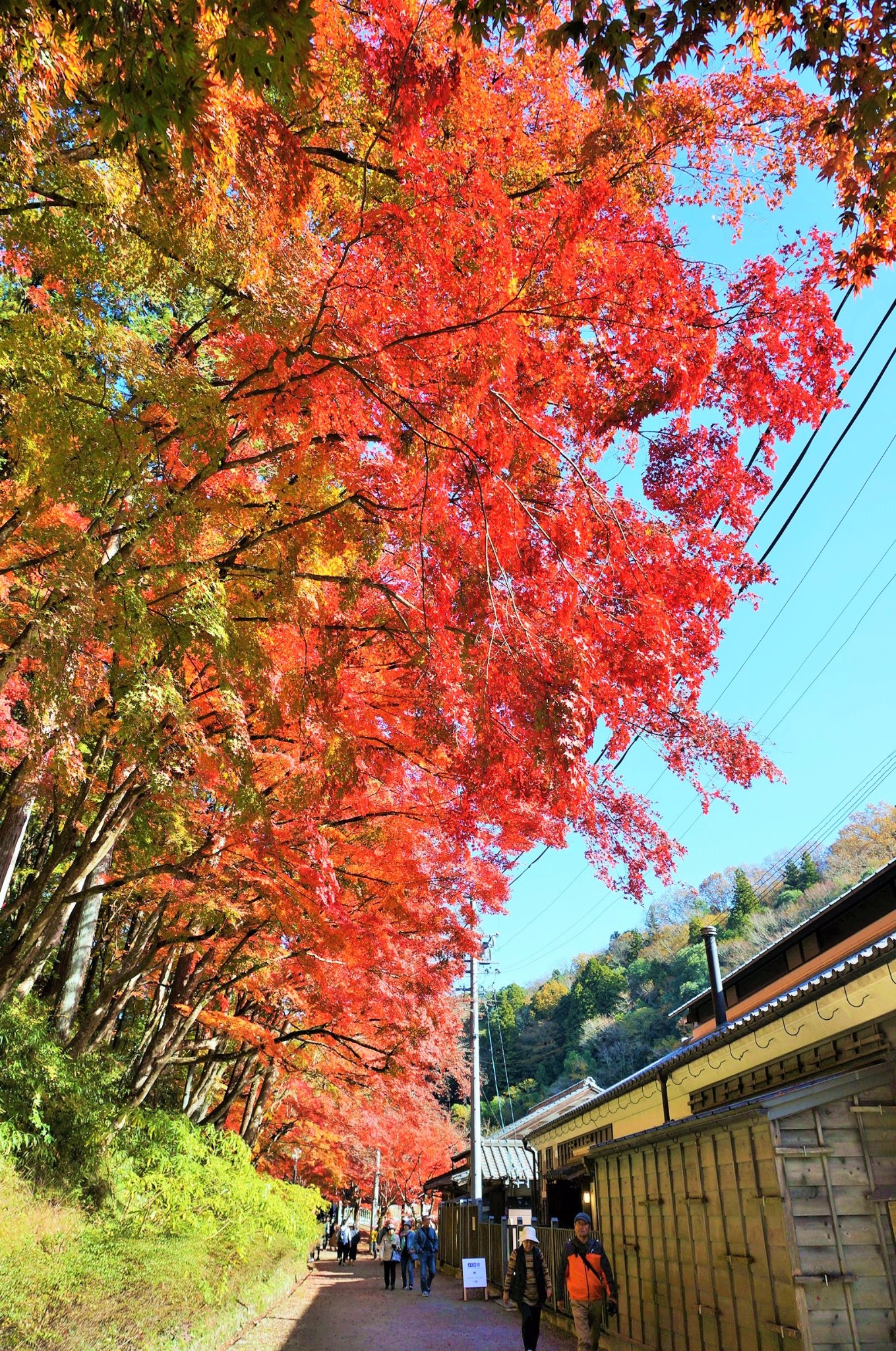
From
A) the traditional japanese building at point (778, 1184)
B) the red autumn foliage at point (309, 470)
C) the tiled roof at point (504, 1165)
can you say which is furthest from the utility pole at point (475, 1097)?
the red autumn foliage at point (309, 470)

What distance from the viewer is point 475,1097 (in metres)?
23.7

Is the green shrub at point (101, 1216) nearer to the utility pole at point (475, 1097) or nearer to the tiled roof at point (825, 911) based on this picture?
the utility pole at point (475, 1097)

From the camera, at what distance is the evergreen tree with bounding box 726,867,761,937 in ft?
202

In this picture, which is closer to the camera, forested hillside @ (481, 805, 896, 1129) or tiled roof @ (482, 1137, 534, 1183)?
tiled roof @ (482, 1137, 534, 1183)

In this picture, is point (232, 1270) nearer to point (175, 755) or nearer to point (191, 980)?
point (191, 980)

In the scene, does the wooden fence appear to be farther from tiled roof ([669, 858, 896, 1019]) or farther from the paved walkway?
tiled roof ([669, 858, 896, 1019])

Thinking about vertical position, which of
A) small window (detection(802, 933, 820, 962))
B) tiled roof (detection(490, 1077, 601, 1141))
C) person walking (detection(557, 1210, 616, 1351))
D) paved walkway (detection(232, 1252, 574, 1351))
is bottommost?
paved walkway (detection(232, 1252, 574, 1351))

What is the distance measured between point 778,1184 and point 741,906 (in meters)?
59.7

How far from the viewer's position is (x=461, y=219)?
19.7 ft

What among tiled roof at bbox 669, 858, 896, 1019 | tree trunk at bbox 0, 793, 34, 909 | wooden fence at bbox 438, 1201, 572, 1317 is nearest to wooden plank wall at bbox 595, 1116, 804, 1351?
wooden fence at bbox 438, 1201, 572, 1317

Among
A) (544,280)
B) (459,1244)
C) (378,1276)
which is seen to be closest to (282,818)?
(544,280)

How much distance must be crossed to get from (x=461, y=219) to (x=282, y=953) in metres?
12.6

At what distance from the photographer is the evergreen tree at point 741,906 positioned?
2426 inches

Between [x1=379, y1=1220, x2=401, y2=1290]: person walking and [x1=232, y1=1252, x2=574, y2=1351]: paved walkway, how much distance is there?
358 mm
